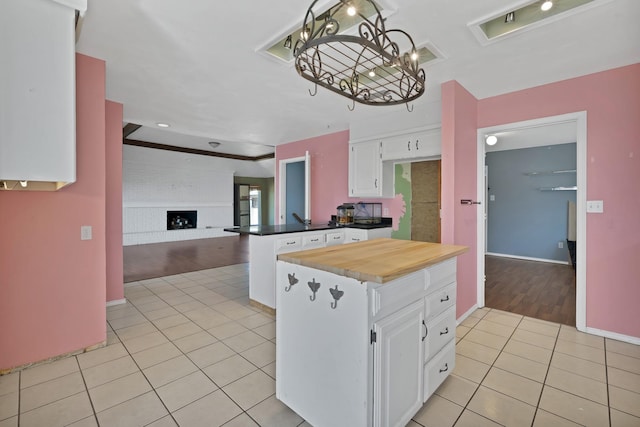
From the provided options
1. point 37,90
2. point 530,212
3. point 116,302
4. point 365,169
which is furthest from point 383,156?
point 530,212

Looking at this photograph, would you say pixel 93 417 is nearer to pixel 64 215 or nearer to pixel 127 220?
pixel 64 215

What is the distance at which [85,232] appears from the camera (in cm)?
234

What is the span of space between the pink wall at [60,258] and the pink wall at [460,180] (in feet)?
9.82

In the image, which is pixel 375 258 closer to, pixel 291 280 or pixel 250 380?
pixel 291 280

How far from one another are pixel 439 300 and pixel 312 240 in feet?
6.23

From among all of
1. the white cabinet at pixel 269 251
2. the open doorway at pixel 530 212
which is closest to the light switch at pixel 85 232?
the white cabinet at pixel 269 251

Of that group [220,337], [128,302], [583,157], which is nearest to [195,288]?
[128,302]

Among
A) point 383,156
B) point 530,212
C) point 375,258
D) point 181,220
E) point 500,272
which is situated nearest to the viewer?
point 375,258

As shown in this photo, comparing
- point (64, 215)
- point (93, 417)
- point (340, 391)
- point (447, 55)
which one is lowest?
point (93, 417)

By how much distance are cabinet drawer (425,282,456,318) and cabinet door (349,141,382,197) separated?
7.25 feet

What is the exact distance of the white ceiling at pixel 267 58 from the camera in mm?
1854

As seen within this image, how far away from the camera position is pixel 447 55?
2.38m

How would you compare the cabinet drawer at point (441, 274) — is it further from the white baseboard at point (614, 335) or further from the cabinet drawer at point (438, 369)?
the white baseboard at point (614, 335)

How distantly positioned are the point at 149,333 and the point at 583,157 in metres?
4.28
